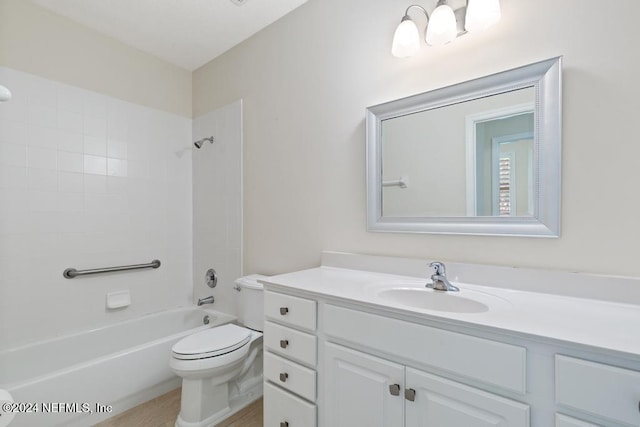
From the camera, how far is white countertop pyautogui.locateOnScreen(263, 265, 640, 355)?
70 centimetres

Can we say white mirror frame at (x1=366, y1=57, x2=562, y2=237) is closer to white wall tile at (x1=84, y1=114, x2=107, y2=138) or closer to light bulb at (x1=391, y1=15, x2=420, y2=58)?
A: light bulb at (x1=391, y1=15, x2=420, y2=58)

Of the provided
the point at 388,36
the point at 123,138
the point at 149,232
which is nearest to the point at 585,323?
the point at 388,36

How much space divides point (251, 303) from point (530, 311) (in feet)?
4.89

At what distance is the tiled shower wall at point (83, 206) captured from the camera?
5.82 feet

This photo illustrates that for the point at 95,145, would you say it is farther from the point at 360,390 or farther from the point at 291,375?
the point at 360,390

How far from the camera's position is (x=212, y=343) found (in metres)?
1.62

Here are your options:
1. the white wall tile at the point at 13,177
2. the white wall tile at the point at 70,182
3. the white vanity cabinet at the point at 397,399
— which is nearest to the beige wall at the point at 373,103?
the white vanity cabinet at the point at 397,399

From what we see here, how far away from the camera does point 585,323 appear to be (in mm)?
778

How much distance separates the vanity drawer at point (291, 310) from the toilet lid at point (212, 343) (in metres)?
0.46

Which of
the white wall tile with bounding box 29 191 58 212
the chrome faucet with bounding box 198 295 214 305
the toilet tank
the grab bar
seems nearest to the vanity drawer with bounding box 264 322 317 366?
the toilet tank

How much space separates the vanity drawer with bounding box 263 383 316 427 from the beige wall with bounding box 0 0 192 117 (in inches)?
91.2

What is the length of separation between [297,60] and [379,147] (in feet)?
2.77

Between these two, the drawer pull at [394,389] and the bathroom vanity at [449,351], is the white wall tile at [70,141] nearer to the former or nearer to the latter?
the bathroom vanity at [449,351]

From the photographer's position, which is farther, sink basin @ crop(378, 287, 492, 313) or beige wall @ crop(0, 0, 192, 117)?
beige wall @ crop(0, 0, 192, 117)
